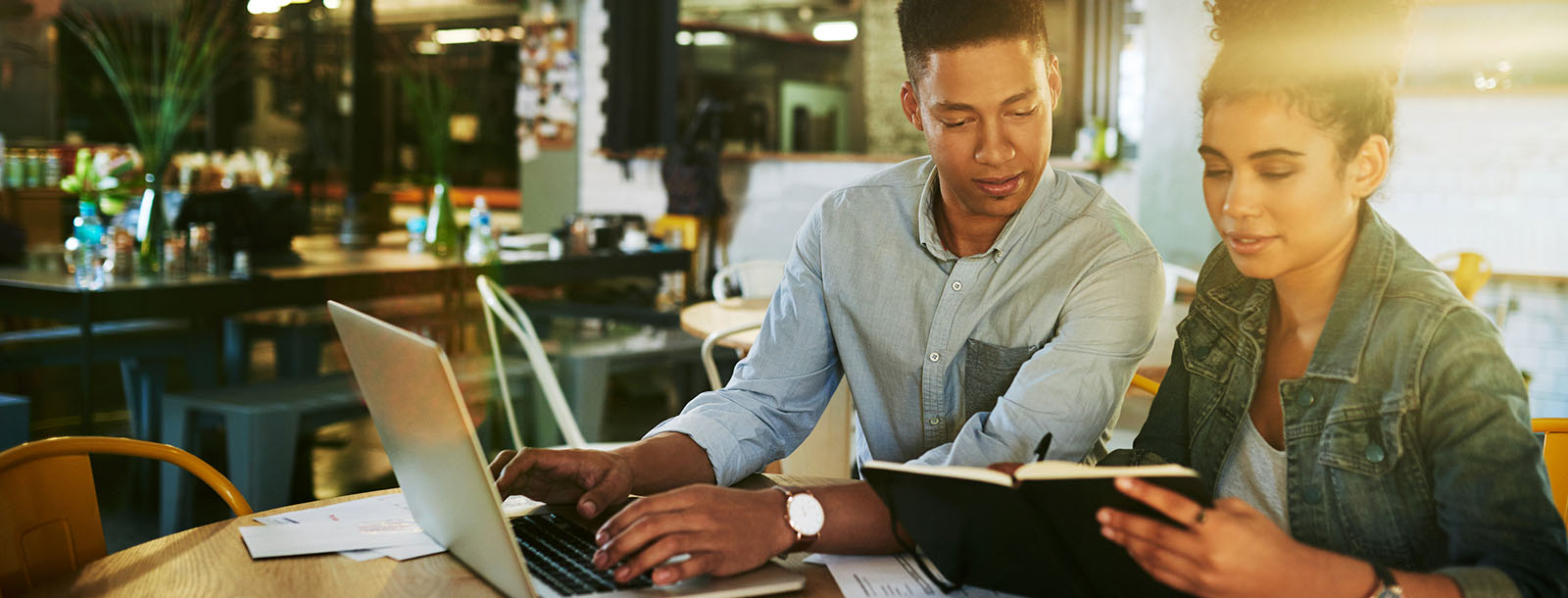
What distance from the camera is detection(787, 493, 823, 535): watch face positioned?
124 cm

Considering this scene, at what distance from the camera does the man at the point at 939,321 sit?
140 cm

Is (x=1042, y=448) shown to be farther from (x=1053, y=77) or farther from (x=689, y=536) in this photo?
(x=1053, y=77)

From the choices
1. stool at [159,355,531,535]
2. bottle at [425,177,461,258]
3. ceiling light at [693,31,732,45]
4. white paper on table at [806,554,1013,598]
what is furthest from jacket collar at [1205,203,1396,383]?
ceiling light at [693,31,732,45]

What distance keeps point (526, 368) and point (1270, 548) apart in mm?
3136

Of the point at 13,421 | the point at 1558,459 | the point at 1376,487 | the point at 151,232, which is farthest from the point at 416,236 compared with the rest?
the point at 1376,487

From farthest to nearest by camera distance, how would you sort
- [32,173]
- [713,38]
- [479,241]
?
[713,38] < [32,173] < [479,241]

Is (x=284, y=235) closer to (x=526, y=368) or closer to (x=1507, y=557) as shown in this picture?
(x=526, y=368)

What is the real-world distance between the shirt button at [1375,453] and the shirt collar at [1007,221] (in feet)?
1.76

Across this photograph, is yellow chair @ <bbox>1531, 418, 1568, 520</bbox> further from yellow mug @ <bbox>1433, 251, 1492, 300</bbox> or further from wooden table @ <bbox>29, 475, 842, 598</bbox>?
yellow mug @ <bbox>1433, 251, 1492, 300</bbox>

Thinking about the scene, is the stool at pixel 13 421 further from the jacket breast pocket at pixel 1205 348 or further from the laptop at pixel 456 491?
the jacket breast pocket at pixel 1205 348

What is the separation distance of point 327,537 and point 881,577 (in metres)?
0.60

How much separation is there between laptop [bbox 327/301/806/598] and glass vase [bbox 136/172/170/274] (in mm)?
2981

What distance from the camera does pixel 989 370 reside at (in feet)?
5.08

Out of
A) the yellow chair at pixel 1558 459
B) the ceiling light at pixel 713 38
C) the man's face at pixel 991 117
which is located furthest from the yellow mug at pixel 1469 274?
the ceiling light at pixel 713 38
